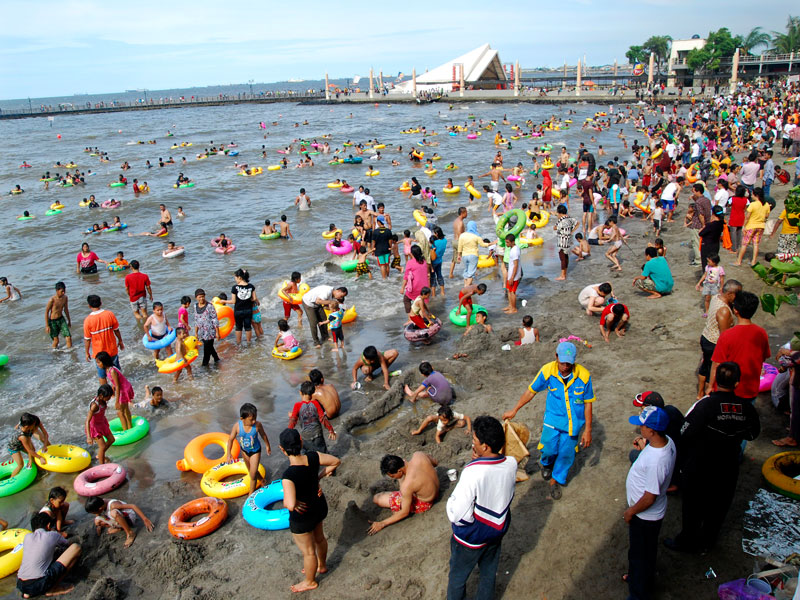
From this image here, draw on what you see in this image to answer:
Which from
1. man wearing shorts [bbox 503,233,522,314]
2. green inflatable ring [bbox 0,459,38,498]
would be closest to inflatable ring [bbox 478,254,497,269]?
man wearing shorts [bbox 503,233,522,314]

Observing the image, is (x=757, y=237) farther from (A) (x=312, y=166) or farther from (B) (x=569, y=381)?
(A) (x=312, y=166)

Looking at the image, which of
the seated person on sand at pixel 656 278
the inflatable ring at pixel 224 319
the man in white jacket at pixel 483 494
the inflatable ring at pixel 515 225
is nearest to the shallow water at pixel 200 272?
the inflatable ring at pixel 224 319

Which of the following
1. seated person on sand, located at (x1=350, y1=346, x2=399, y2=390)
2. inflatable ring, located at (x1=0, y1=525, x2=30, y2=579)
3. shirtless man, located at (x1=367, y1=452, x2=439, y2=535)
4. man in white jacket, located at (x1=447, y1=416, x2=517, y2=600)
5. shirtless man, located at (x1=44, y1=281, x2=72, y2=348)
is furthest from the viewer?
shirtless man, located at (x1=44, y1=281, x2=72, y2=348)

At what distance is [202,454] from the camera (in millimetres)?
7277

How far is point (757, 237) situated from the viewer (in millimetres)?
10555

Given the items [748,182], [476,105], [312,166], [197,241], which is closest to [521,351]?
[748,182]

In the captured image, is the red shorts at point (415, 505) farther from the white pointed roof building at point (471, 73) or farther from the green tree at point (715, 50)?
the white pointed roof building at point (471, 73)

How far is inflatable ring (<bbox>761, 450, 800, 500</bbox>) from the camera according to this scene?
4.61m

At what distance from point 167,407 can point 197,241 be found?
39.8ft

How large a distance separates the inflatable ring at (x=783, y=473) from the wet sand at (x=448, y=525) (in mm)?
144

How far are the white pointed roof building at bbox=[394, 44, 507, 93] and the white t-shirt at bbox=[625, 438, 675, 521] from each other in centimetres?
8213

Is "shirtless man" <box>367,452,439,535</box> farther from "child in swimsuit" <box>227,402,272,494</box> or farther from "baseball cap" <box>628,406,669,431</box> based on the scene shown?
"baseball cap" <box>628,406,669,431</box>

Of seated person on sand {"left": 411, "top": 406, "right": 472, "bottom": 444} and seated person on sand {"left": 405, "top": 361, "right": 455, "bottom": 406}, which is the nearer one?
seated person on sand {"left": 411, "top": 406, "right": 472, "bottom": 444}

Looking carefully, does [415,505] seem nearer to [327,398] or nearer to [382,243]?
[327,398]
